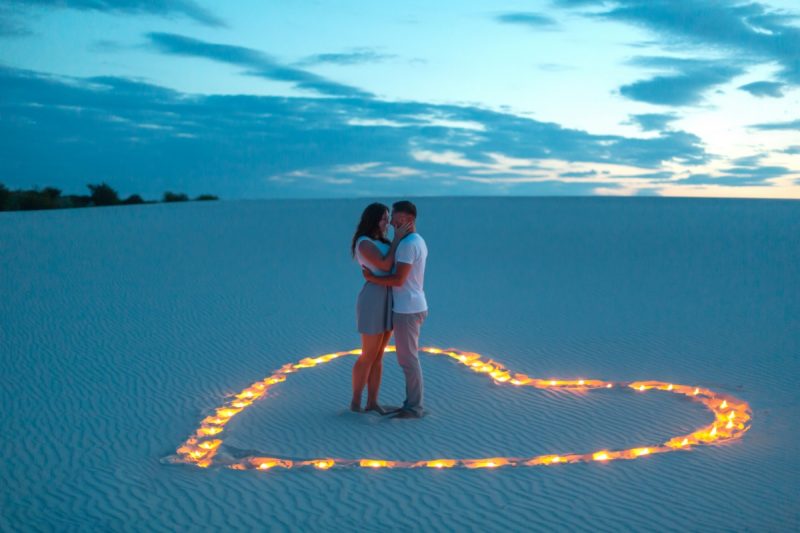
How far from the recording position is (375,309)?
7418mm

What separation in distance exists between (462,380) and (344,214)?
28.6 metres

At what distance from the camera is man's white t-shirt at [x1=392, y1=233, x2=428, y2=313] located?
7.08 meters

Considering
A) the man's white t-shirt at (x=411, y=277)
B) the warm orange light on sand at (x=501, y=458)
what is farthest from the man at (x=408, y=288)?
the warm orange light on sand at (x=501, y=458)

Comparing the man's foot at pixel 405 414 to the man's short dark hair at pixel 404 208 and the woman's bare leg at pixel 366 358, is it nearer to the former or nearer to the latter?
the woman's bare leg at pixel 366 358

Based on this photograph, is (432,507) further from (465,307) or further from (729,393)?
(465,307)

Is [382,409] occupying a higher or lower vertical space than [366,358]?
lower

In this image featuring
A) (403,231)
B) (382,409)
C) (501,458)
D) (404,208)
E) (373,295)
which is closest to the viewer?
(501,458)

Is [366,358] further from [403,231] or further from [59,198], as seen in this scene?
[59,198]

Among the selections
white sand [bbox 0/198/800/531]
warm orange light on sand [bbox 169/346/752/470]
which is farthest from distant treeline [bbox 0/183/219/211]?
warm orange light on sand [bbox 169/346/752/470]

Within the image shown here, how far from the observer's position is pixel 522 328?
13.1 meters

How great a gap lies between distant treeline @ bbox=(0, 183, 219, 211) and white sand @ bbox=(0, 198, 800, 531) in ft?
88.6

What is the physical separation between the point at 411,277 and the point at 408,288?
115 mm

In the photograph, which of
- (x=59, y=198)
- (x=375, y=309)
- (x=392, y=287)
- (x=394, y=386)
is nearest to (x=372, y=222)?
(x=392, y=287)

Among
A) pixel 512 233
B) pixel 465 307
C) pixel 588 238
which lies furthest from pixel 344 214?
pixel 465 307
